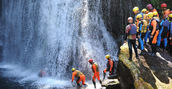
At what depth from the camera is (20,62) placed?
17422 millimetres

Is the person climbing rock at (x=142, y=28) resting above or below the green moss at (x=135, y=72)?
above

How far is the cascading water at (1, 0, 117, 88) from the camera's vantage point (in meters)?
11.8

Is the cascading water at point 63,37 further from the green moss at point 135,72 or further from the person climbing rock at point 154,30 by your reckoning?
the person climbing rock at point 154,30

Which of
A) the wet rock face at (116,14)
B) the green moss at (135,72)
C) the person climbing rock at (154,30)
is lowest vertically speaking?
the green moss at (135,72)

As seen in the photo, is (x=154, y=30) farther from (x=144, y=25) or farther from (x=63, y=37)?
(x=63, y=37)

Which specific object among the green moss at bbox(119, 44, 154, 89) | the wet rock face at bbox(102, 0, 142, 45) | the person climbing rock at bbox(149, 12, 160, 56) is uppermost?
the wet rock face at bbox(102, 0, 142, 45)

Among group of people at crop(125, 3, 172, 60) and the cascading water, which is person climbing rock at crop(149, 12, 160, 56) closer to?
group of people at crop(125, 3, 172, 60)

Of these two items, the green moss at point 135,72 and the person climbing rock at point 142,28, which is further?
the person climbing rock at point 142,28

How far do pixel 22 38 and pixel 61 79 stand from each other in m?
9.63

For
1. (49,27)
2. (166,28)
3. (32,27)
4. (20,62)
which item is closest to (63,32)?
(49,27)

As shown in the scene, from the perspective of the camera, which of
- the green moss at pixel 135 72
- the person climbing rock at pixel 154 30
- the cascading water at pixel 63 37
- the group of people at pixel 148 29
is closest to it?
the green moss at pixel 135 72

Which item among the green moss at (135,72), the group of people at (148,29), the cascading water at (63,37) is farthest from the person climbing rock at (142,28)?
the cascading water at (63,37)

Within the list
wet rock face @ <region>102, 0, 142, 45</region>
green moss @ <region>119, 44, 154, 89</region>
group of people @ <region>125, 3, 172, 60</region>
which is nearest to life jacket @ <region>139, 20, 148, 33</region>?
group of people @ <region>125, 3, 172, 60</region>

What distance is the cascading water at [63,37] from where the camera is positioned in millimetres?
11750
